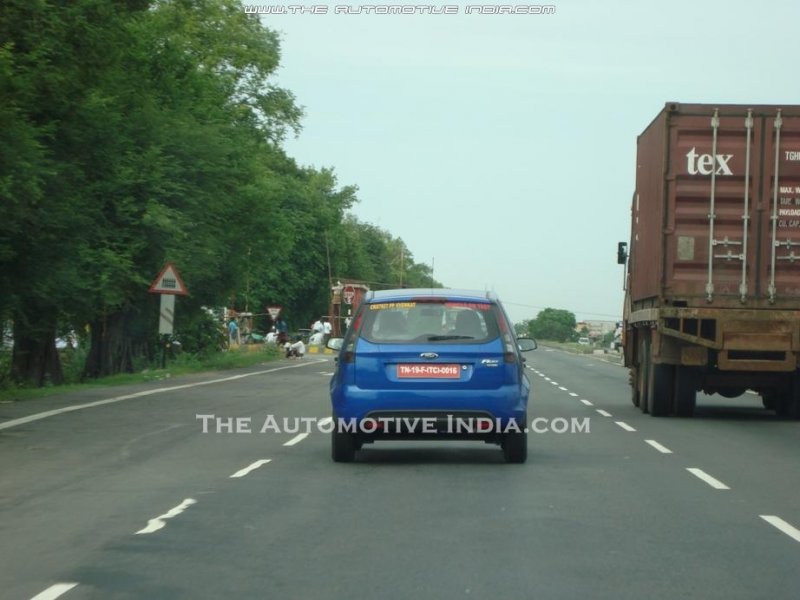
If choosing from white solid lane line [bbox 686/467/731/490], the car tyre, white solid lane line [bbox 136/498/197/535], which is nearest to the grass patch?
the car tyre

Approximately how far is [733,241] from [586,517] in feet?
32.8

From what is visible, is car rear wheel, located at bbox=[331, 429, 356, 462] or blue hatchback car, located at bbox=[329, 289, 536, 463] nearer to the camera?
blue hatchback car, located at bbox=[329, 289, 536, 463]

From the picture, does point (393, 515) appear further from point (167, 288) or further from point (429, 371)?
point (167, 288)

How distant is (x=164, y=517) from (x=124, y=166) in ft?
81.6

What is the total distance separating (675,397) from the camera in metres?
20.3

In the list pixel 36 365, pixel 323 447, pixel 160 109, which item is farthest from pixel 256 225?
pixel 323 447

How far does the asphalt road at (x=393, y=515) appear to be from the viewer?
24.3 feet

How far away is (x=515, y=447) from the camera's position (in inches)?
521

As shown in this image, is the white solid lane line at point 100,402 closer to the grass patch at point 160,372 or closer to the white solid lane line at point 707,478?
the grass patch at point 160,372

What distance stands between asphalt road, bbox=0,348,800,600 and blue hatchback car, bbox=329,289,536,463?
459 mm

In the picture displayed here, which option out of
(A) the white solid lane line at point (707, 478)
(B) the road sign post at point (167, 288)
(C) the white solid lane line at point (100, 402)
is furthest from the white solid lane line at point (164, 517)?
(B) the road sign post at point (167, 288)

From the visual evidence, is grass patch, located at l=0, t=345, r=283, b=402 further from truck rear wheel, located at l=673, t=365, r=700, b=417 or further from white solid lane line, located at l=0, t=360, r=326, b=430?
truck rear wheel, located at l=673, t=365, r=700, b=417

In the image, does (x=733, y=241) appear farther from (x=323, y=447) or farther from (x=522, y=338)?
(x=323, y=447)

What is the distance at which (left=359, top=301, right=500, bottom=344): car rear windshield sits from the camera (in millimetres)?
12891
